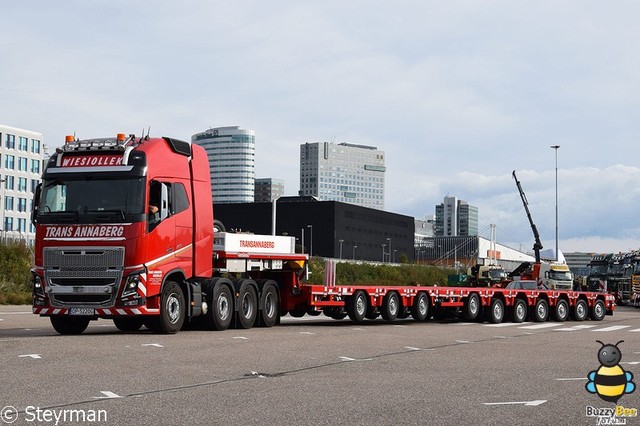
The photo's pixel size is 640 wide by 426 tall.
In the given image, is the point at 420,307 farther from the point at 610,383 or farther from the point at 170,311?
the point at 610,383

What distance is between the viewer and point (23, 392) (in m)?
11.1

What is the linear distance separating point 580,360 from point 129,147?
9.99m

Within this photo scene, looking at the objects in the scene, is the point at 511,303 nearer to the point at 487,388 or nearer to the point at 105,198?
the point at 105,198

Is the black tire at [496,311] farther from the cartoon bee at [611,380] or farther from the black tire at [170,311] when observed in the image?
the cartoon bee at [611,380]

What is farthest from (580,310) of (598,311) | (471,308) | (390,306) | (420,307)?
(390,306)

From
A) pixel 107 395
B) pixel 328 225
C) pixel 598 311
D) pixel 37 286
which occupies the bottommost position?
pixel 107 395

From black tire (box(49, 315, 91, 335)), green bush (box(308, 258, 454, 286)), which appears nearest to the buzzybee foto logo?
black tire (box(49, 315, 91, 335))

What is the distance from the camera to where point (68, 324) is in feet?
67.6

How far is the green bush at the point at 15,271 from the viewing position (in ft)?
129

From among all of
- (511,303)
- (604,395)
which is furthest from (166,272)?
(511,303)

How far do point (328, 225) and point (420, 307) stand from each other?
12932 cm

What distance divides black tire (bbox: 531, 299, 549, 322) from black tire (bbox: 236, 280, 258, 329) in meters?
12.4

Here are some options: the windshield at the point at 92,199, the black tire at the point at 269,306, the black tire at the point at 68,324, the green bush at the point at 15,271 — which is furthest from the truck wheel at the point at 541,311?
the green bush at the point at 15,271

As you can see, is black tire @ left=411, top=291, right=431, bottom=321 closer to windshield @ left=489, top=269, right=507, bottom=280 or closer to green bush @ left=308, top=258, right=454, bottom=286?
windshield @ left=489, top=269, right=507, bottom=280
